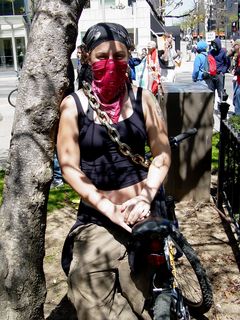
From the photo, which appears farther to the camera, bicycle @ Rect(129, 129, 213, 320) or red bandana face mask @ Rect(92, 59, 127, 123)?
red bandana face mask @ Rect(92, 59, 127, 123)

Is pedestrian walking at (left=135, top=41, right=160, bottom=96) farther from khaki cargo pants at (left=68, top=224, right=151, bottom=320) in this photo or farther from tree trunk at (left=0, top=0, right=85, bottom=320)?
khaki cargo pants at (left=68, top=224, right=151, bottom=320)

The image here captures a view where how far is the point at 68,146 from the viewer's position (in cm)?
233

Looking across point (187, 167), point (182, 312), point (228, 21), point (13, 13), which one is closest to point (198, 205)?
point (187, 167)

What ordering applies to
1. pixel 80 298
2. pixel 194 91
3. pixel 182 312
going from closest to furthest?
pixel 80 298 < pixel 182 312 < pixel 194 91

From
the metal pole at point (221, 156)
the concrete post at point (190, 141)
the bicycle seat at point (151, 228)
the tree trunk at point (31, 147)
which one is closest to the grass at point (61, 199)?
the concrete post at point (190, 141)

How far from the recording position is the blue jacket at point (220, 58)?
12.9 metres

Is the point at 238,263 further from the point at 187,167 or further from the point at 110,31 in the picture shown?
the point at 110,31

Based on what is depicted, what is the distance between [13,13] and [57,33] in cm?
4044

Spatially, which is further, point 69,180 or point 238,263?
point 238,263

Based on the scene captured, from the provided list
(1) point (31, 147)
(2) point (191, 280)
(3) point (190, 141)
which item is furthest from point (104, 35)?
(3) point (190, 141)

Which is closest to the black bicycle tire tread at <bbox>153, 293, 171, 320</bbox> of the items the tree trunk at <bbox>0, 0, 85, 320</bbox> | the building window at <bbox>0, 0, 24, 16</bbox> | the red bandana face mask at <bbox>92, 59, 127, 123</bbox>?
the tree trunk at <bbox>0, 0, 85, 320</bbox>

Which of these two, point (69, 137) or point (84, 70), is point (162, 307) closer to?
point (69, 137)

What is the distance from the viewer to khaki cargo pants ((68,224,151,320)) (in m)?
2.22

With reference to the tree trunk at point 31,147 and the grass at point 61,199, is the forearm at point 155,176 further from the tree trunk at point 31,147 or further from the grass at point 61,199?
the grass at point 61,199
